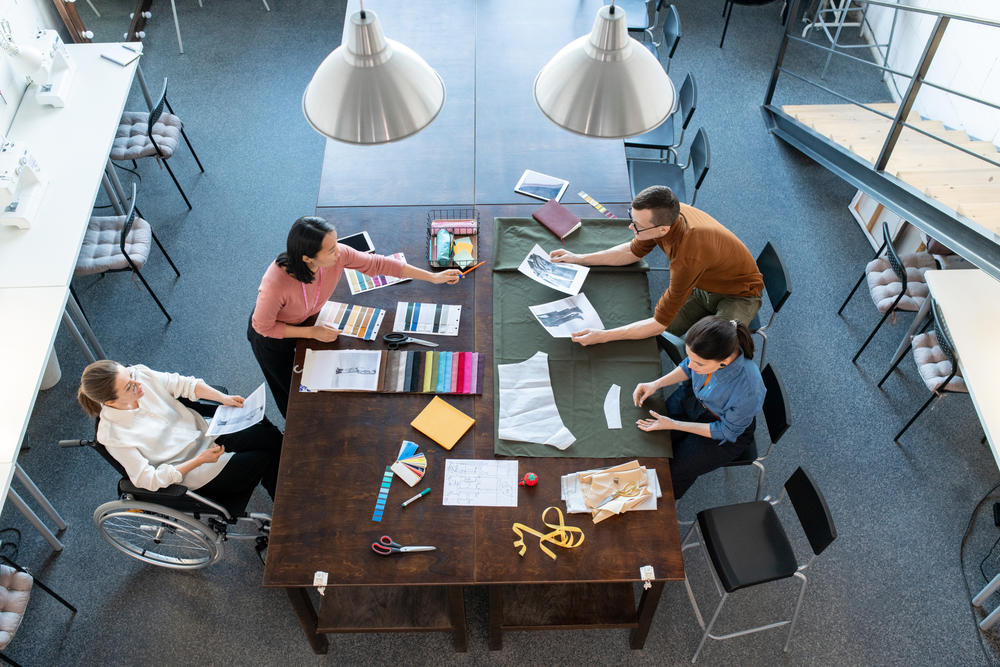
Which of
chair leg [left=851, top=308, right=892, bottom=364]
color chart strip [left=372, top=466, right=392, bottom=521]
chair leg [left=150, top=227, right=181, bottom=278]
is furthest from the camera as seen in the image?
chair leg [left=150, top=227, right=181, bottom=278]

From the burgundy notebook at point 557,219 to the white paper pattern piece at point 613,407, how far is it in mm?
975

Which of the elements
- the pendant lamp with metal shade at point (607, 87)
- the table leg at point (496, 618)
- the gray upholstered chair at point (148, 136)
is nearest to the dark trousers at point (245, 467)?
the table leg at point (496, 618)

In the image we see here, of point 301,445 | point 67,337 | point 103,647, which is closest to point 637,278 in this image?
point 301,445

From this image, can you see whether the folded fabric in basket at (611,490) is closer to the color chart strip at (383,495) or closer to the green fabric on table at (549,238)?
the color chart strip at (383,495)

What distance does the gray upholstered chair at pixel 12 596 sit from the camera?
314 cm

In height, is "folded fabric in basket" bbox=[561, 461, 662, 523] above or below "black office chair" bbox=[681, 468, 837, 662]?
above

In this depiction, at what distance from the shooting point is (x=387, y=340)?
341 centimetres

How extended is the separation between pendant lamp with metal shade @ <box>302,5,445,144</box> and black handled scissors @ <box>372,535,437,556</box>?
1530 mm

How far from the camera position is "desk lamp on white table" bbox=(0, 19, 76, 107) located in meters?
4.61

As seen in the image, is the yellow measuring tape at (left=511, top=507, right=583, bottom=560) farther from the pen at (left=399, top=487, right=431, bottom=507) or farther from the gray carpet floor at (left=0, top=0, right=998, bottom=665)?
the gray carpet floor at (left=0, top=0, right=998, bottom=665)

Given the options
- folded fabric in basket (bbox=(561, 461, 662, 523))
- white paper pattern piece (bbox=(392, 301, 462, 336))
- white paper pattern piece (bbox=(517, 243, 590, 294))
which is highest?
white paper pattern piece (bbox=(517, 243, 590, 294))

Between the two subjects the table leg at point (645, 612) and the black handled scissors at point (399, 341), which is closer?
the table leg at point (645, 612)

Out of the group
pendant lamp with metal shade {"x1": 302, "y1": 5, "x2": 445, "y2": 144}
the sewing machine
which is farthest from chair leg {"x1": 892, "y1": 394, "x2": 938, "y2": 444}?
the sewing machine

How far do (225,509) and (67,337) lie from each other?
2157 millimetres
